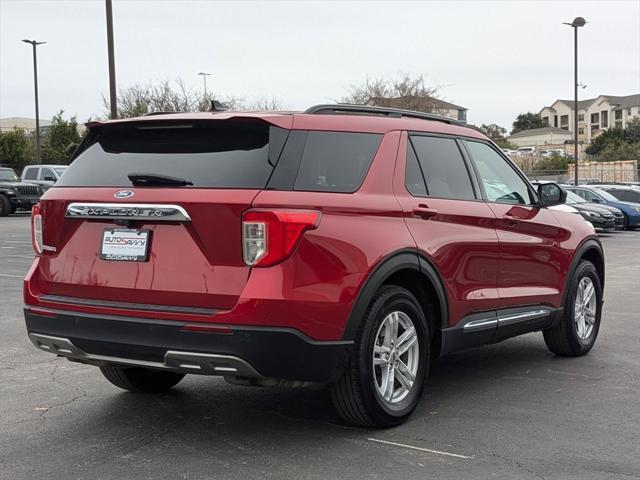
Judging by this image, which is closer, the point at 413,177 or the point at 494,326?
the point at 413,177

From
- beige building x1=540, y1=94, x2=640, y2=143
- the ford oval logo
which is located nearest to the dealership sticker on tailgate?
the ford oval logo

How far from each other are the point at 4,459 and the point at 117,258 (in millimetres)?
1185

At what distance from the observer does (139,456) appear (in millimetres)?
4344

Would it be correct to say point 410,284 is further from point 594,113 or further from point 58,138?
point 594,113

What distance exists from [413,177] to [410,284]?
65 centimetres

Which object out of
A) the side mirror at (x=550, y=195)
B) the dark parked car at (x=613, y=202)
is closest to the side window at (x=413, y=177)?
the side mirror at (x=550, y=195)

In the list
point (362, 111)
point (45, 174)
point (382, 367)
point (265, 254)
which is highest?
point (45, 174)

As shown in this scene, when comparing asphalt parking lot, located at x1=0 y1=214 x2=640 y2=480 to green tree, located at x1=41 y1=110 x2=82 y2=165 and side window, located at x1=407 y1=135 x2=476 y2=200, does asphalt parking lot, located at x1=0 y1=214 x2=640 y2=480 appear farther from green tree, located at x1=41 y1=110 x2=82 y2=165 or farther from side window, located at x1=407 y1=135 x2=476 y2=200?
green tree, located at x1=41 y1=110 x2=82 y2=165

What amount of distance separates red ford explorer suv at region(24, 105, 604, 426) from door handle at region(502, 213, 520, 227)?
0.51 metres

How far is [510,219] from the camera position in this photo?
19.7ft

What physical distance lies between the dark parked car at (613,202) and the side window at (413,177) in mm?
23472

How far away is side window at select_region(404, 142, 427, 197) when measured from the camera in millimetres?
5059

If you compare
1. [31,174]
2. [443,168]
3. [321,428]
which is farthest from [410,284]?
[31,174]

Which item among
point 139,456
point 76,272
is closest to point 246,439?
point 139,456
